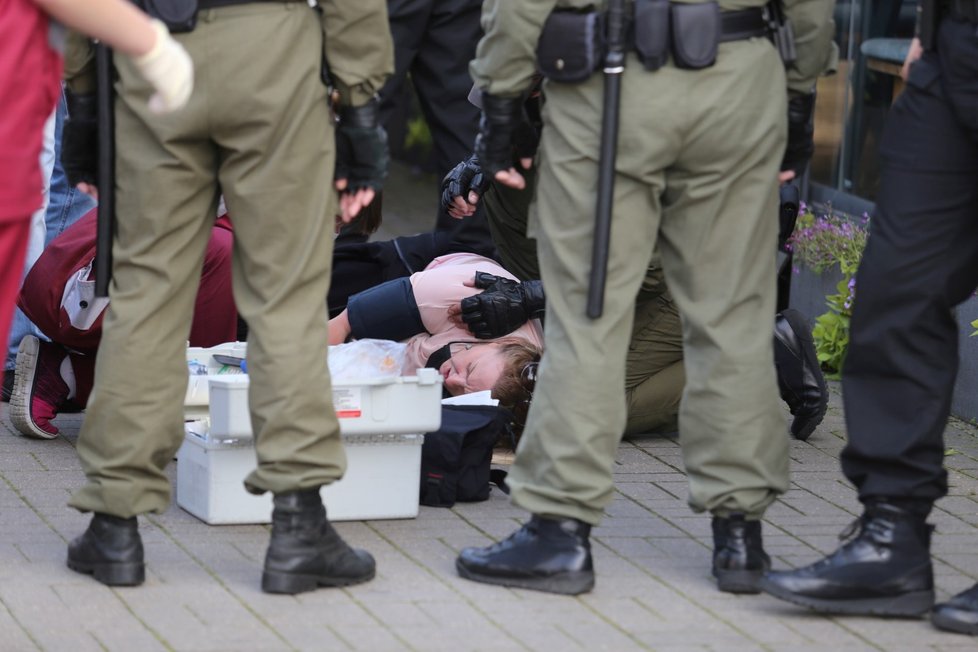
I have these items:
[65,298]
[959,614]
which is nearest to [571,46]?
[959,614]

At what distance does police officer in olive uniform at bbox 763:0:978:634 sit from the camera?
12.6 feet

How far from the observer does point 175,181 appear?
12.7ft

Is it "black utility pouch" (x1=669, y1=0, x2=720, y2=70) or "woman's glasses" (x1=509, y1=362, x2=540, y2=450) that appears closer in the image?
"black utility pouch" (x1=669, y1=0, x2=720, y2=70)

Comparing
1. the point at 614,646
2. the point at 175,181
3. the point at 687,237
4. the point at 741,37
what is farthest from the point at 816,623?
the point at 175,181

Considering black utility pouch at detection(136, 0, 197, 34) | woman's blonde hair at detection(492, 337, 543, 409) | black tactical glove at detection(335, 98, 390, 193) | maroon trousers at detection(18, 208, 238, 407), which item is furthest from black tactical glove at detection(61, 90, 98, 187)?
woman's blonde hair at detection(492, 337, 543, 409)

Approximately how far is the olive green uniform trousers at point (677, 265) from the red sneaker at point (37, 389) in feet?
6.42

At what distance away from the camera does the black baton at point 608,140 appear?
12.5ft

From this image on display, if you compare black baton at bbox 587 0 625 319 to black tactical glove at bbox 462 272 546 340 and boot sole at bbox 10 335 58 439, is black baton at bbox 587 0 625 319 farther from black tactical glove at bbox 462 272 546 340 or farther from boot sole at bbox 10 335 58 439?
boot sole at bbox 10 335 58 439

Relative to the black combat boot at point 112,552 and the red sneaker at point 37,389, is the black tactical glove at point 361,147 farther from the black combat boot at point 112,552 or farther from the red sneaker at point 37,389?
the red sneaker at point 37,389

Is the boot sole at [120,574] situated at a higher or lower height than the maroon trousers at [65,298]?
lower

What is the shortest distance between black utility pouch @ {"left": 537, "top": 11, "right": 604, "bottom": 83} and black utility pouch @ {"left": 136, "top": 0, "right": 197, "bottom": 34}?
0.76 metres

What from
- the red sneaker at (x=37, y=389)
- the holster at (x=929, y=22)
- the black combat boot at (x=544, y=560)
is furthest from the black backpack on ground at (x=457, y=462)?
the holster at (x=929, y=22)

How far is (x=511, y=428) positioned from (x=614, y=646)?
1648 mm

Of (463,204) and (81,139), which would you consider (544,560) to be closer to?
(81,139)
